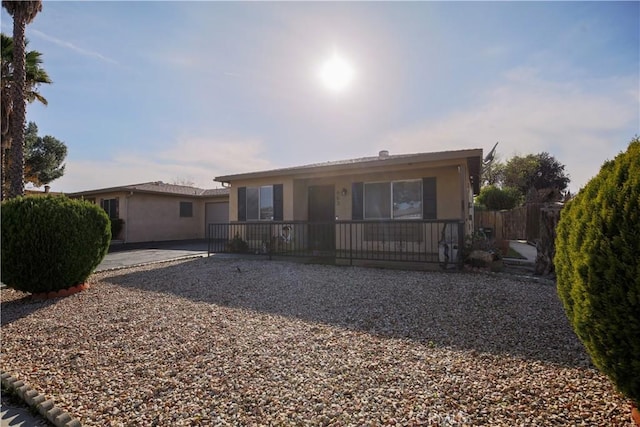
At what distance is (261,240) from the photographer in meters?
10.5

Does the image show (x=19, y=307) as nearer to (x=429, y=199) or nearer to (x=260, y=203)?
(x=260, y=203)

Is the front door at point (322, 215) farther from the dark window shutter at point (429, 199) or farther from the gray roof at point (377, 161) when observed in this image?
the dark window shutter at point (429, 199)

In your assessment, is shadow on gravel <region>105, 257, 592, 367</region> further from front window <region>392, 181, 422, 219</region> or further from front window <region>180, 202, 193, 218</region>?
front window <region>180, 202, 193, 218</region>

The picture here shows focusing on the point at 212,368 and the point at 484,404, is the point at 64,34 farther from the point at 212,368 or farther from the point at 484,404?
the point at 484,404

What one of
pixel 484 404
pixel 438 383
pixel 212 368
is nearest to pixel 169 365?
pixel 212 368

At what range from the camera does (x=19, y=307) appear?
4730 mm

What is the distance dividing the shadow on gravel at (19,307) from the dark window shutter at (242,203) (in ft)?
21.9

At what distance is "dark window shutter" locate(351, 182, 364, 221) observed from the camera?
370 inches

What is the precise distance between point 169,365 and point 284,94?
7931 mm

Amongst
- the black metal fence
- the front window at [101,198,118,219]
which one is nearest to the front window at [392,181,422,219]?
the black metal fence

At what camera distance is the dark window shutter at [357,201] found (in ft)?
30.8

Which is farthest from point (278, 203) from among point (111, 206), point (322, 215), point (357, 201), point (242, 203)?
point (111, 206)

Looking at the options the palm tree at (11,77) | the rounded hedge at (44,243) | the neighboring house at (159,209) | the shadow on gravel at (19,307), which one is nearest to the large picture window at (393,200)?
the rounded hedge at (44,243)

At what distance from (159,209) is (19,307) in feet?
42.6
